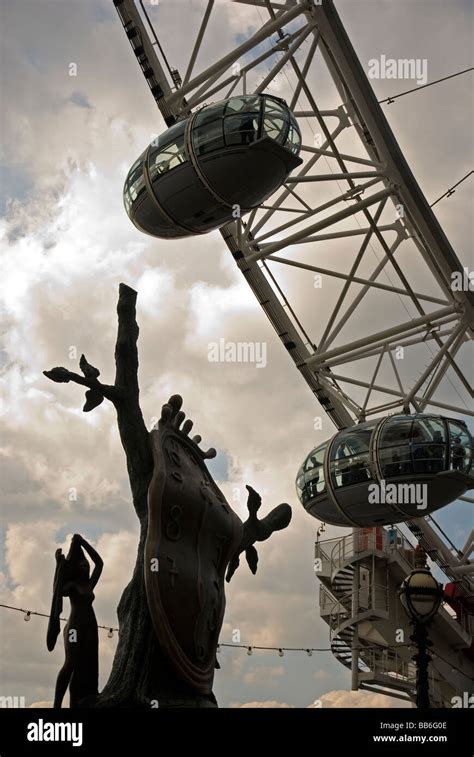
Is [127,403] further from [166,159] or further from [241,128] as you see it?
[166,159]

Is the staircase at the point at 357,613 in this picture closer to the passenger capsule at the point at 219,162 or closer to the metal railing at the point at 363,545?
the metal railing at the point at 363,545

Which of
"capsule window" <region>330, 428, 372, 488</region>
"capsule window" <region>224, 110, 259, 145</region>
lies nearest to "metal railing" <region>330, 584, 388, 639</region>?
"capsule window" <region>330, 428, 372, 488</region>

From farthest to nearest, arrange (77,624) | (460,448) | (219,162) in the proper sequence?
(460,448)
(219,162)
(77,624)

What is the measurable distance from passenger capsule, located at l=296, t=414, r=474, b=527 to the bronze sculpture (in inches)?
333

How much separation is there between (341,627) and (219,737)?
2231 cm

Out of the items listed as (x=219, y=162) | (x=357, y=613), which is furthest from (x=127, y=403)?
(x=357, y=613)

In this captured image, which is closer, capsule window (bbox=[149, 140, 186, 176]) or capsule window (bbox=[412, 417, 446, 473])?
capsule window (bbox=[149, 140, 186, 176])

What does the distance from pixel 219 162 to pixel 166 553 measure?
7946mm

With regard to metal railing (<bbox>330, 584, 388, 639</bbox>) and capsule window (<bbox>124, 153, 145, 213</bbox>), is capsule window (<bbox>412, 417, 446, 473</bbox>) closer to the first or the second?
capsule window (<bbox>124, 153, 145, 213</bbox>)

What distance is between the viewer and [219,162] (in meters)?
16.8

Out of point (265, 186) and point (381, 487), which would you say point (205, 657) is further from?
point (381, 487)

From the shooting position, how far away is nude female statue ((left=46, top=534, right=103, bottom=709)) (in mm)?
10789

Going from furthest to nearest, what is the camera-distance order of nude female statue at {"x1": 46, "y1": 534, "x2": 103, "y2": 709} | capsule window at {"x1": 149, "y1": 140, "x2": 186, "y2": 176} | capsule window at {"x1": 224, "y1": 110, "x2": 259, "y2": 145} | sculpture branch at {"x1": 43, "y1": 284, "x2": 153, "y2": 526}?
capsule window at {"x1": 149, "y1": 140, "x2": 186, "y2": 176}
capsule window at {"x1": 224, "y1": 110, "x2": 259, "y2": 145}
sculpture branch at {"x1": 43, "y1": 284, "x2": 153, "y2": 526}
nude female statue at {"x1": 46, "y1": 534, "x2": 103, "y2": 709}

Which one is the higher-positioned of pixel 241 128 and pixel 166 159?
pixel 166 159
